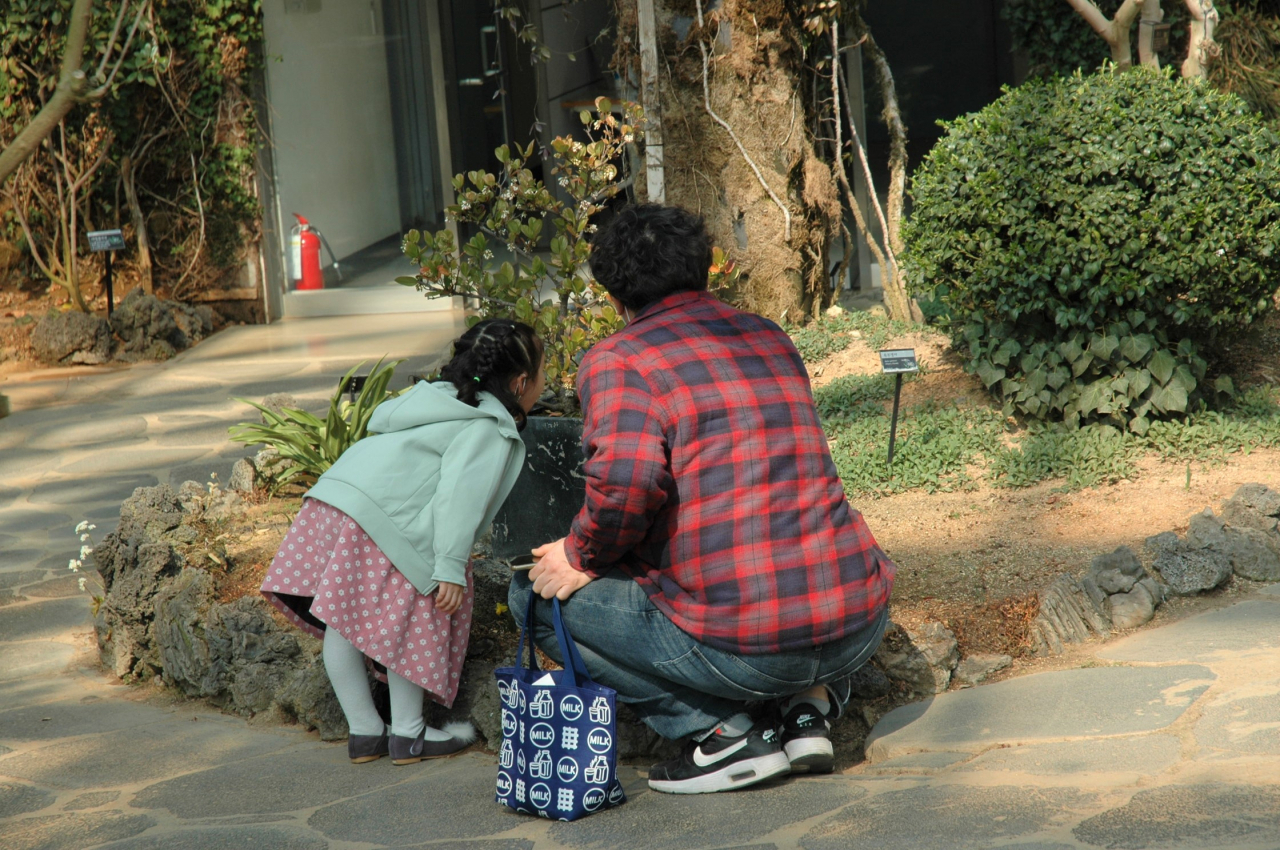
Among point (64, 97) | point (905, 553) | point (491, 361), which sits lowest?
point (905, 553)

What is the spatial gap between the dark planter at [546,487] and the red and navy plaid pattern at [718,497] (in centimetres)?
96

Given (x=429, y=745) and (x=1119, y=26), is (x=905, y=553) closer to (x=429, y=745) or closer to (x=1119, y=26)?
(x=429, y=745)

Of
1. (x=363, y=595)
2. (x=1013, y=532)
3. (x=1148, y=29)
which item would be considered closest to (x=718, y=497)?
(x=363, y=595)

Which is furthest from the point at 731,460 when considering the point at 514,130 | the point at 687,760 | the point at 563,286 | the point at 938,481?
the point at 514,130

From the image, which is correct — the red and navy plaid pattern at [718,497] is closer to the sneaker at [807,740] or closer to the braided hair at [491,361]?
the sneaker at [807,740]

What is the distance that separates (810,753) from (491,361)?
129 centimetres

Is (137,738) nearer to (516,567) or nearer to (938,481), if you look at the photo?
(516,567)

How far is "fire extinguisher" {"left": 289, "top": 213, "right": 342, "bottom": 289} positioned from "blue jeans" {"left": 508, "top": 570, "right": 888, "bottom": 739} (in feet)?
24.8

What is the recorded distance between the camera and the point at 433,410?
120 inches

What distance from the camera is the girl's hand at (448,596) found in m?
2.99

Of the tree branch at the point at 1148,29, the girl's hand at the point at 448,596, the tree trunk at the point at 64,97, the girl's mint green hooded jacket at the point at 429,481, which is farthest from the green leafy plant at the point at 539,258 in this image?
the tree trunk at the point at 64,97

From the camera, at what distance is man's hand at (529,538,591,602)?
8.79 feet

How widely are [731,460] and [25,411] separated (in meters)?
6.36

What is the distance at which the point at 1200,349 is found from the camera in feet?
15.5
